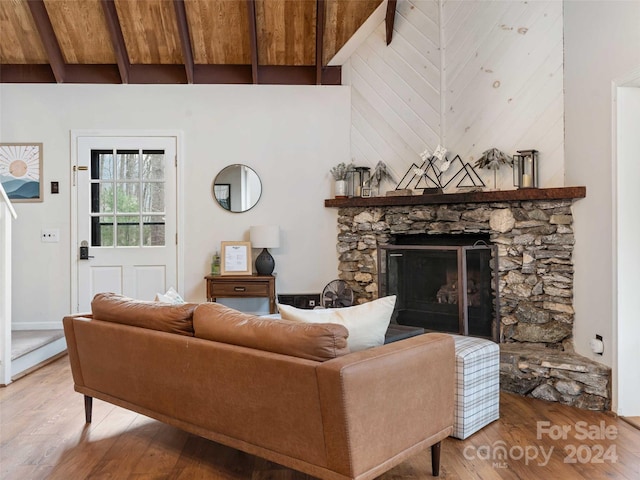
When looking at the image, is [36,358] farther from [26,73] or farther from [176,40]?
[176,40]

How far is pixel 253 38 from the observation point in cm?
524

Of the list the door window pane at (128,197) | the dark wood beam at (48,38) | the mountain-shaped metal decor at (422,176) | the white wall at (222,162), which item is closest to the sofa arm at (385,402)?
the mountain-shaped metal decor at (422,176)

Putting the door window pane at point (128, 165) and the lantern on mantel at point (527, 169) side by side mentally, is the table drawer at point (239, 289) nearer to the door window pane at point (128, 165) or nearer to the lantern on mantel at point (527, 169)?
the door window pane at point (128, 165)

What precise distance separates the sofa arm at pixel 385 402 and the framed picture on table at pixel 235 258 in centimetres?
330

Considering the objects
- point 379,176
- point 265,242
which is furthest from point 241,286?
point 379,176

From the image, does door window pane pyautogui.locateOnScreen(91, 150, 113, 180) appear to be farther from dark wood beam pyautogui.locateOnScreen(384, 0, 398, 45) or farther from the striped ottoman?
the striped ottoman

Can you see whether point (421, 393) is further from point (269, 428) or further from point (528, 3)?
point (528, 3)

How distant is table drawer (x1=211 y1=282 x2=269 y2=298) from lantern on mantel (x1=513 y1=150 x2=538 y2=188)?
8.54ft

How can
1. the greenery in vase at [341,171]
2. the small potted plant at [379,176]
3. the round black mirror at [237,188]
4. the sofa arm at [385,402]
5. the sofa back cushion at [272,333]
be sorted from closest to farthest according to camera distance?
the sofa arm at [385,402], the sofa back cushion at [272,333], the small potted plant at [379,176], the greenery in vase at [341,171], the round black mirror at [237,188]

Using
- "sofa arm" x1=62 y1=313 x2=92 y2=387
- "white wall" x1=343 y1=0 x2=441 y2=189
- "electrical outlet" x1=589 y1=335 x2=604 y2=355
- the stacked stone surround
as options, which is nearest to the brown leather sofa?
"sofa arm" x1=62 y1=313 x2=92 y2=387

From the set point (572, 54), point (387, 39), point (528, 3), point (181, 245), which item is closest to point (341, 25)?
point (387, 39)

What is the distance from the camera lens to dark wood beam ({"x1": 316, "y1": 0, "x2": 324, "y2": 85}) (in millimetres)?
5102

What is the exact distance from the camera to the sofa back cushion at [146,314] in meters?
2.60

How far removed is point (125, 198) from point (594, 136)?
4509 millimetres
